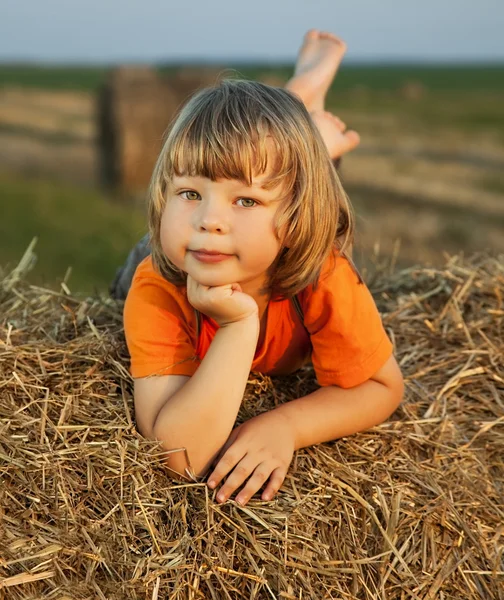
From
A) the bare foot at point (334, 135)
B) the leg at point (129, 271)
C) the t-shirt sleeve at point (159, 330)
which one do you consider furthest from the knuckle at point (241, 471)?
the bare foot at point (334, 135)

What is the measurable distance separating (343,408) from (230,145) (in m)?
0.87

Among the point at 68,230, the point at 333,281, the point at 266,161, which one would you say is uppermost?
the point at 266,161

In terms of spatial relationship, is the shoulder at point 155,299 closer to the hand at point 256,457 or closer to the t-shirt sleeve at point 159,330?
the t-shirt sleeve at point 159,330

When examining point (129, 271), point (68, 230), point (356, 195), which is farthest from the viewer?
point (356, 195)

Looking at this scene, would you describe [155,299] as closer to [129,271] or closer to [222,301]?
[222,301]

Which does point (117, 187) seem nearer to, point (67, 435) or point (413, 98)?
point (67, 435)

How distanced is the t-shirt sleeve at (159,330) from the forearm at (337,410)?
345mm

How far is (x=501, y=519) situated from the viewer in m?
2.42

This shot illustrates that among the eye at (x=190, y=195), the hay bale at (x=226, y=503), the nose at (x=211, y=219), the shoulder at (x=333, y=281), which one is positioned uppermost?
the eye at (x=190, y=195)

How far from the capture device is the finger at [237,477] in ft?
7.13

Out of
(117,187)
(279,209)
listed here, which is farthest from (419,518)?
(117,187)

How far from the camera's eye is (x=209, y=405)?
87.6 inches

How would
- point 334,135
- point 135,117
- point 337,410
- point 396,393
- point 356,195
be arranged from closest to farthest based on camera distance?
point 337,410
point 396,393
point 334,135
point 356,195
point 135,117

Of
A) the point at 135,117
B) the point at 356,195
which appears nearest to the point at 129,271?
the point at 356,195
